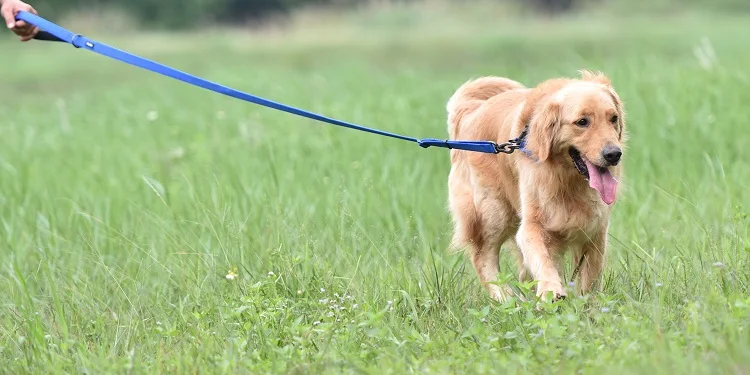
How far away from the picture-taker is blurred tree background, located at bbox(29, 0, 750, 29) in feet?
117

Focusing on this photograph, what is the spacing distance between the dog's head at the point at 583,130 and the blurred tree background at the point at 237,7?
31.2m

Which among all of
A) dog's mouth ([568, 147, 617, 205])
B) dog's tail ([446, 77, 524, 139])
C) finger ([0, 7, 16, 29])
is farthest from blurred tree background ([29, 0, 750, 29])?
dog's mouth ([568, 147, 617, 205])

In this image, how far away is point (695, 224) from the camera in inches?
191

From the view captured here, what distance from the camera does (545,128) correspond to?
430cm

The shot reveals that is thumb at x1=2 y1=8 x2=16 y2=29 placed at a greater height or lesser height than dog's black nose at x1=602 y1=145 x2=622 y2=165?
greater

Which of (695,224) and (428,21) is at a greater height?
(695,224)

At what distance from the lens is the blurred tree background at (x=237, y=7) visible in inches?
1409

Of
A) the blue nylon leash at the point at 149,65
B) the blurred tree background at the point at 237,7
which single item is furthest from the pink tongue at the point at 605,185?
the blurred tree background at the point at 237,7

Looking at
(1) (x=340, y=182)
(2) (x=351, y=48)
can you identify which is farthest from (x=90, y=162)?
(2) (x=351, y=48)

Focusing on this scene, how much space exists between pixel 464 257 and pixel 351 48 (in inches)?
876

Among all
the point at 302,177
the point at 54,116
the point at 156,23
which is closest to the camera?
the point at 302,177

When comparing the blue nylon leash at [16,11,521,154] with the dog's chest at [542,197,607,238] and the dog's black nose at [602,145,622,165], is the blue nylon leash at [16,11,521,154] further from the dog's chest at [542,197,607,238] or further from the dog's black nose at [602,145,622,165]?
the dog's black nose at [602,145,622,165]

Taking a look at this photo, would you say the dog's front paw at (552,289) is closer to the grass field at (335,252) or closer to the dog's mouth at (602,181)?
the grass field at (335,252)

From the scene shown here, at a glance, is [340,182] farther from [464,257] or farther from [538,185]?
[538,185]
